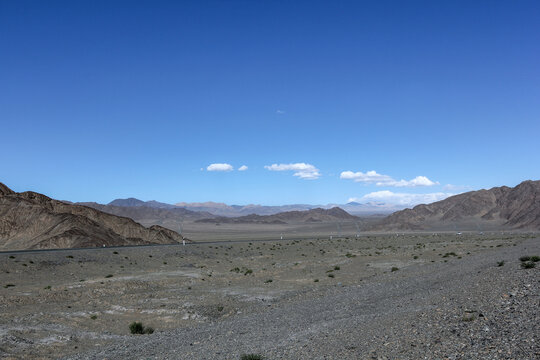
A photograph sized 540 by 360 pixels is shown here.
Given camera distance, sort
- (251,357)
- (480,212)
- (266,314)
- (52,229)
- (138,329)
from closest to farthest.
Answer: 1. (251,357)
2. (138,329)
3. (266,314)
4. (52,229)
5. (480,212)

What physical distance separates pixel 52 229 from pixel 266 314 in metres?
61.0

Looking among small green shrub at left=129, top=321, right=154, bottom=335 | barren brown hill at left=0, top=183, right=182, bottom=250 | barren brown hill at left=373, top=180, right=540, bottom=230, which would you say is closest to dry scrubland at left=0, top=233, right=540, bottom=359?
small green shrub at left=129, top=321, right=154, bottom=335

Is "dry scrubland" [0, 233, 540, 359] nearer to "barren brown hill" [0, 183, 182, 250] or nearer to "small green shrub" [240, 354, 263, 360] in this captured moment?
"small green shrub" [240, 354, 263, 360]

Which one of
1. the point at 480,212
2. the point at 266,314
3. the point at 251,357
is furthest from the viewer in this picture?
the point at 480,212

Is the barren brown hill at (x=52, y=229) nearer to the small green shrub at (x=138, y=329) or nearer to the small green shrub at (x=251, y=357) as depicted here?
the small green shrub at (x=138, y=329)

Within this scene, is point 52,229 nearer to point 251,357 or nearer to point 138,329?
point 138,329

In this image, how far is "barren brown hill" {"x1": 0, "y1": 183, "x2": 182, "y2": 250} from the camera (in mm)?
65250

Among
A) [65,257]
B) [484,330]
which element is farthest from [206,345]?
[65,257]

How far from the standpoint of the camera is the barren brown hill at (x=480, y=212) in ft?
453

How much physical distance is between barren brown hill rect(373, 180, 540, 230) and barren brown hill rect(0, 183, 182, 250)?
297 ft

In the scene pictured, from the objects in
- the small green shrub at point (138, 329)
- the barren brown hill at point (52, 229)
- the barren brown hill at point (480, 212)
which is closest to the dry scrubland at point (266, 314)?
the small green shrub at point (138, 329)

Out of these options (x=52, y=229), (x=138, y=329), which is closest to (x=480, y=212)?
(x=52, y=229)

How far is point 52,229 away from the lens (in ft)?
229

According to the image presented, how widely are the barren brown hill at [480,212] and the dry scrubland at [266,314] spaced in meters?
114
